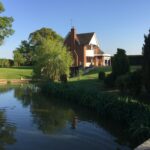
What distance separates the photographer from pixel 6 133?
1517 cm

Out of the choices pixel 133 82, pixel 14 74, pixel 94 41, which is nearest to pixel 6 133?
pixel 133 82

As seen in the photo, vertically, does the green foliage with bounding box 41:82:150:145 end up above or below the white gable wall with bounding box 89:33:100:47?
below

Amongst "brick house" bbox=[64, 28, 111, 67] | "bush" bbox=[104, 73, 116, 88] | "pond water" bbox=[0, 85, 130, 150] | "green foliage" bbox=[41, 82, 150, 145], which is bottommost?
"pond water" bbox=[0, 85, 130, 150]

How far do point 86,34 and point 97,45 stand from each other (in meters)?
3.60

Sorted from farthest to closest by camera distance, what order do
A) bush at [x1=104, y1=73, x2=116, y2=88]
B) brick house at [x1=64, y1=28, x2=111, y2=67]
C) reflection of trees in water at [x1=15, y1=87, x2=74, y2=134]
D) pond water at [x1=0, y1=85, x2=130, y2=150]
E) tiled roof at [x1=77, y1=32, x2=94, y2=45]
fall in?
tiled roof at [x1=77, y1=32, x2=94, y2=45], brick house at [x1=64, y1=28, x2=111, y2=67], bush at [x1=104, y1=73, x2=116, y2=88], reflection of trees in water at [x1=15, y1=87, x2=74, y2=134], pond water at [x1=0, y1=85, x2=130, y2=150]

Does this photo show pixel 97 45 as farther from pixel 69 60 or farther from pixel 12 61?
pixel 69 60

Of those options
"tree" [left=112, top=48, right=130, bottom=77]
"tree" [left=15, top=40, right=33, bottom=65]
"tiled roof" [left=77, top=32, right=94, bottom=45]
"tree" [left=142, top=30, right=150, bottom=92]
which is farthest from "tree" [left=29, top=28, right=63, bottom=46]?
"tree" [left=142, top=30, right=150, bottom=92]

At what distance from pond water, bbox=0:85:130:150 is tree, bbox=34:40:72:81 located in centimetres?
1802

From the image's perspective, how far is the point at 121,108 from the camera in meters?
16.8

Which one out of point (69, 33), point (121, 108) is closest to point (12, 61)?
point (69, 33)

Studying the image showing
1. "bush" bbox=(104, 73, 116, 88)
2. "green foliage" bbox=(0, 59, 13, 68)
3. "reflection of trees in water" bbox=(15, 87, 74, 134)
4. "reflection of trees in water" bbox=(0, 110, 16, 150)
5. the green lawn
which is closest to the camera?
"reflection of trees in water" bbox=(0, 110, 16, 150)

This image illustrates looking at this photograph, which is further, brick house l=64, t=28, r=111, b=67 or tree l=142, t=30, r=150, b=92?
brick house l=64, t=28, r=111, b=67

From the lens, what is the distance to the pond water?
13086 millimetres

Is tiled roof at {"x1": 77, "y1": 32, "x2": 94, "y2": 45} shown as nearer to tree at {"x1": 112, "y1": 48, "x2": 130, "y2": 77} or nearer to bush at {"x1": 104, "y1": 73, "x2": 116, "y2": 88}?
bush at {"x1": 104, "y1": 73, "x2": 116, "y2": 88}
